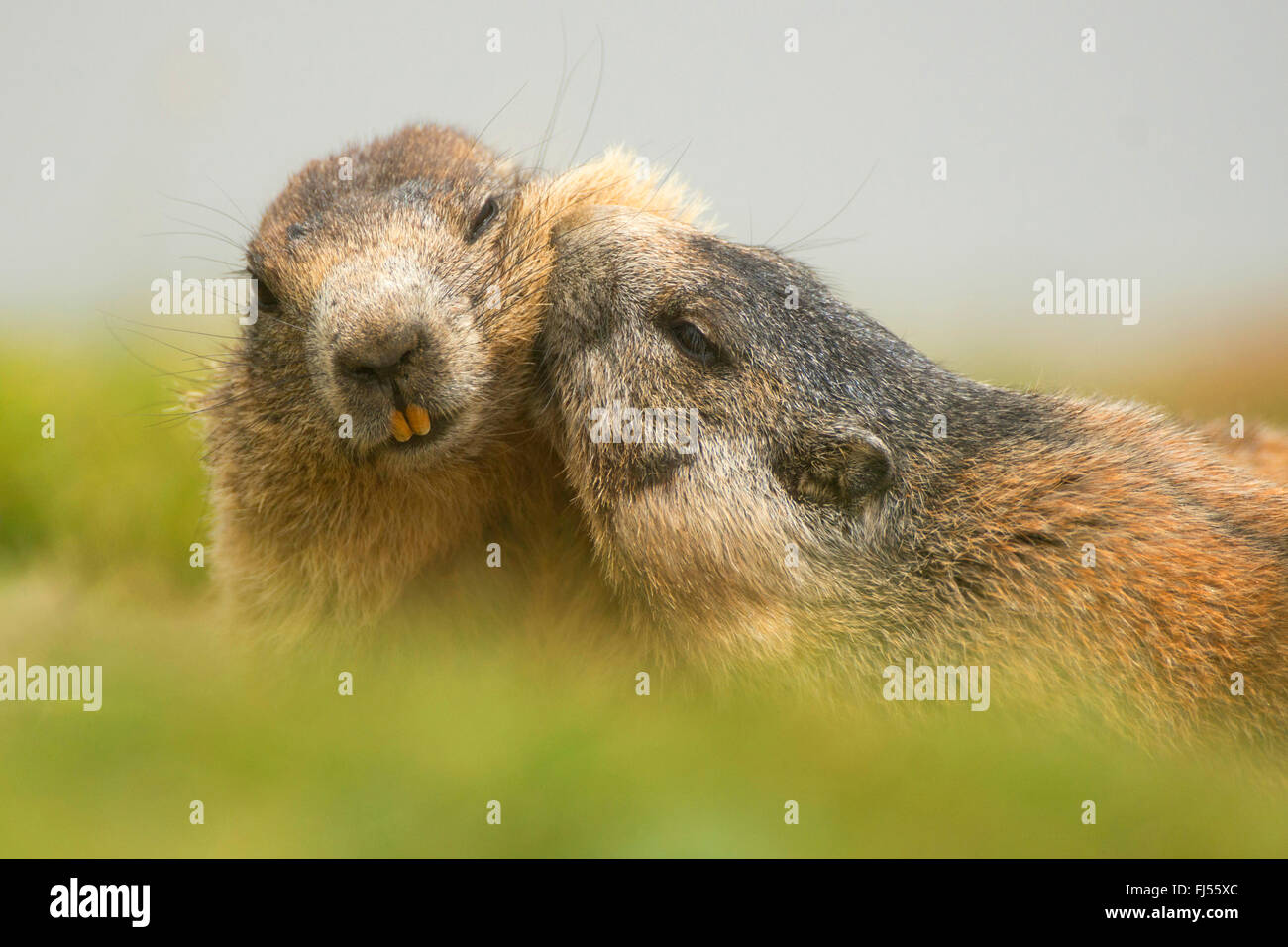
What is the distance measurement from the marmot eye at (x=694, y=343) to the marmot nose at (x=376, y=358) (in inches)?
50.8

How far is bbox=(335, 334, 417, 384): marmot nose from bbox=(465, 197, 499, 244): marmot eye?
1.11m

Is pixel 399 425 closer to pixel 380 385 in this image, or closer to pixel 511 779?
pixel 380 385

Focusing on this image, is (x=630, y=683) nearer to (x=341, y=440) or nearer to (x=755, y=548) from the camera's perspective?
(x=755, y=548)

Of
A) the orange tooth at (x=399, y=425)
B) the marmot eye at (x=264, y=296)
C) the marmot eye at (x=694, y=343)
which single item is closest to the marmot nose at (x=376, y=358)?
the orange tooth at (x=399, y=425)

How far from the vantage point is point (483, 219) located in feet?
20.5

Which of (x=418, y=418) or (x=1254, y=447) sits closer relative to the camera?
(x=418, y=418)

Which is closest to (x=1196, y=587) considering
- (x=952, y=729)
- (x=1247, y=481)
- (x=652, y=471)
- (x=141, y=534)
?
(x=1247, y=481)

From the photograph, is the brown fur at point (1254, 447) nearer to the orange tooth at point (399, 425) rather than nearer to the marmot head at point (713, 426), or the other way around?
the marmot head at point (713, 426)

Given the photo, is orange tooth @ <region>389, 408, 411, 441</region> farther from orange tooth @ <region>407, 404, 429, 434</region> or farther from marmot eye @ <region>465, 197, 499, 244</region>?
marmot eye @ <region>465, 197, 499, 244</region>

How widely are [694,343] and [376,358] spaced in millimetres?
1525

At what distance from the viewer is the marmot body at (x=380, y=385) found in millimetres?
5293

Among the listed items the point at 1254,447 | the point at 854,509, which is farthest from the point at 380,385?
the point at 1254,447

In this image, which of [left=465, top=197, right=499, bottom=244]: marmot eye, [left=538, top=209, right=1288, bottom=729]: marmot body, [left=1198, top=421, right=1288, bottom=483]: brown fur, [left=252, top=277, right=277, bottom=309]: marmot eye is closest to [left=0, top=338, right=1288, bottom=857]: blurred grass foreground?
[left=538, top=209, right=1288, bottom=729]: marmot body

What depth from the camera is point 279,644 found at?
622 centimetres
